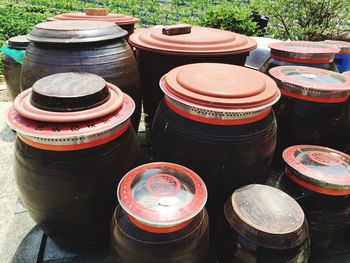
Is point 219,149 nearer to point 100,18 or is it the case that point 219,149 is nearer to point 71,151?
point 71,151

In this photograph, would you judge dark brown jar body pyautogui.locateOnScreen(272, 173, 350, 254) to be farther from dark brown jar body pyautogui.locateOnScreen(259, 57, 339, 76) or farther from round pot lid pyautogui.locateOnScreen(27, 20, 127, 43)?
round pot lid pyautogui.locateOnScreen(27, 20, 127, 43)

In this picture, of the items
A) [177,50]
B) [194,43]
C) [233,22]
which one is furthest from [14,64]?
[233,22]

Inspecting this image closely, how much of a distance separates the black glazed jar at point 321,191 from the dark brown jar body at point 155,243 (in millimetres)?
958

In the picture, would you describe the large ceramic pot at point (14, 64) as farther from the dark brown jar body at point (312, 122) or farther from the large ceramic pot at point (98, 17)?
the dark brown jar body at point (312, 122)

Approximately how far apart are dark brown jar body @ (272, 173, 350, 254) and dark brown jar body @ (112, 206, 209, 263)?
0.95 meters

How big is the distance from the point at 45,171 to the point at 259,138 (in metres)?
1.49

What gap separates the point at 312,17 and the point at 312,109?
5441 millimetres

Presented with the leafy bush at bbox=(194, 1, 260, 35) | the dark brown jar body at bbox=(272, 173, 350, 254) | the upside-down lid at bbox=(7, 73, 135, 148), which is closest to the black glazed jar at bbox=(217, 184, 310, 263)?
the dark brown jar body at bbox=(272, 173, 350, 254)

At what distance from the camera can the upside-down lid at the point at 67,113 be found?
1854mm

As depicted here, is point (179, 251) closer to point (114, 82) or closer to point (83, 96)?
point (83, 96)

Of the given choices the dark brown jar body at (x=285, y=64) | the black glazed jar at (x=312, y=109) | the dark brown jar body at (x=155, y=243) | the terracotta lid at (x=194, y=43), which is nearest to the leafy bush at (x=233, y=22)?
the dark brown jar body at (x=285, y=64)

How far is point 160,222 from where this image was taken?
1.64m

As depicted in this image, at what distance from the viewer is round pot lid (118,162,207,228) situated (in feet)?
5.50

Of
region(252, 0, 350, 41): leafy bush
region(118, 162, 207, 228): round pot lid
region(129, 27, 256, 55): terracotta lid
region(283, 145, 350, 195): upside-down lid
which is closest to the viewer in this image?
region(118, 162, 207, 228): round pot lid
